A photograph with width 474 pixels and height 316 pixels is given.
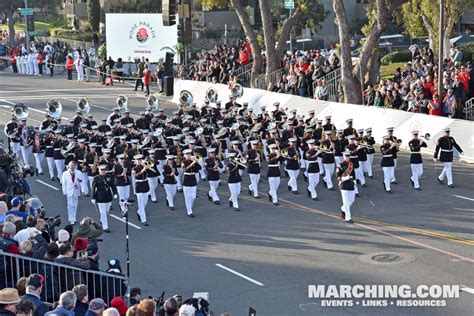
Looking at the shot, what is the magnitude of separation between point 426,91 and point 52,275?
19.9 metres

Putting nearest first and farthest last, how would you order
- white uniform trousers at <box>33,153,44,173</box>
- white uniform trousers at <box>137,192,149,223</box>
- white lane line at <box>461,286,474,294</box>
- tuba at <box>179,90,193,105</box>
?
white lane line at <box>461,286,474,294</box> → white uniform trousers at <box>137,192,149,223</box> → white uniform trousers at <box>33,153,44,173</box> → tuba at <box>179,90,193,105</box>

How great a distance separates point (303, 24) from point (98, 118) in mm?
24493

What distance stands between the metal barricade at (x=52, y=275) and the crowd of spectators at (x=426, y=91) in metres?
17.7

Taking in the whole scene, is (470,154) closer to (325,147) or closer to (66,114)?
(325,147)

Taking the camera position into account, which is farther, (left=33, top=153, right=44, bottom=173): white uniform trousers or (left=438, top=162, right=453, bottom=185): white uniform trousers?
(left=33, top=153, right=44, bottom=173): white uniform trousers

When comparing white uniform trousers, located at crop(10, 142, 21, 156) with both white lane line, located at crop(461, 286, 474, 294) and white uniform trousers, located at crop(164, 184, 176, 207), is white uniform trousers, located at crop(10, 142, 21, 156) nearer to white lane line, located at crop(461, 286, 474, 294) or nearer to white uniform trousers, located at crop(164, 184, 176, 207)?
white uniform trousers, located at crop(164, 184, 176, 207)

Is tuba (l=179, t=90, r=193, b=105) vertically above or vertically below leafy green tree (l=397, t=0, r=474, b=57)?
below

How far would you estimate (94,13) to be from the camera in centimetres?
6269

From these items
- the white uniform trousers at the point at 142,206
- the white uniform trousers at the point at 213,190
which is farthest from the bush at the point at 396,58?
the white uniform trousers at the point at 142,206

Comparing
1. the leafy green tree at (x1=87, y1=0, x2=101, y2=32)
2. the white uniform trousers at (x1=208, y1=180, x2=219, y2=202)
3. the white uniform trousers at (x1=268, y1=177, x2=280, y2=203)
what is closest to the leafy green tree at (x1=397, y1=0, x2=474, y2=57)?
the white uniform trousers at (x1=268, y1=177, x2=280, y2=203)

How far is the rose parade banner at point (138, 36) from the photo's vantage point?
47969mm

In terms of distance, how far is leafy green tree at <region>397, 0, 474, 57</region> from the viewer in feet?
125

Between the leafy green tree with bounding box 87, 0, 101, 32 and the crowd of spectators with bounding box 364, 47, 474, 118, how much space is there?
32108mm

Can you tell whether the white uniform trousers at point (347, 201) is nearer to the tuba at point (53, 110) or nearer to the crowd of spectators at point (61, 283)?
the crowd of spectators at point (61, 283)
